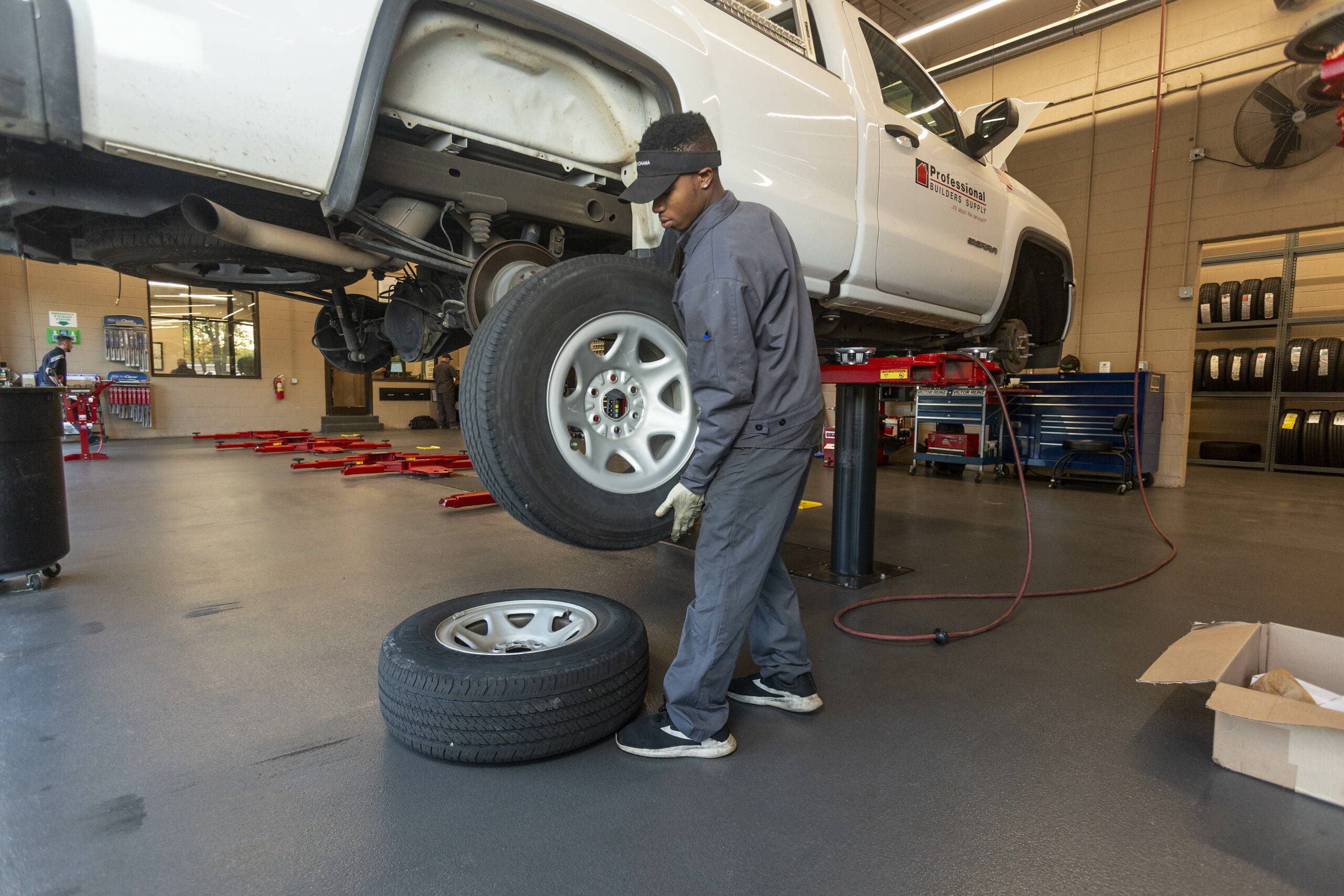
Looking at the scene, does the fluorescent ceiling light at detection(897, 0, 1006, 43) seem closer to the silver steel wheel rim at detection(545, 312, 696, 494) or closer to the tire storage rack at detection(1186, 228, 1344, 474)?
the tire storage rack at detection(1186, 228, 1344, 474)

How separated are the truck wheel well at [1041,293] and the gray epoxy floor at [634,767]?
1887mm

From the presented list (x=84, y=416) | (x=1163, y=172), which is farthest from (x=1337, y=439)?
(x=84, y=416)

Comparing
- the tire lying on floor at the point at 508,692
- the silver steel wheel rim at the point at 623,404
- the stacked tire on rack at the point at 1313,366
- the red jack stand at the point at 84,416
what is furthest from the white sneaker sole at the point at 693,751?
the stacked tire on rack at the point at 1313,366

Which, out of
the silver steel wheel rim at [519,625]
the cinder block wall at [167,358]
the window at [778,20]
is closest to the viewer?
the silver steel wheel rim at [519,625]

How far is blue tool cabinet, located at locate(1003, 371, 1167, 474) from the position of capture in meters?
6.00

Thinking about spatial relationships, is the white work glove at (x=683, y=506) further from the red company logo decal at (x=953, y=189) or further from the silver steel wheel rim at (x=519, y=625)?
the red company logo decal at (x=953, y=189)

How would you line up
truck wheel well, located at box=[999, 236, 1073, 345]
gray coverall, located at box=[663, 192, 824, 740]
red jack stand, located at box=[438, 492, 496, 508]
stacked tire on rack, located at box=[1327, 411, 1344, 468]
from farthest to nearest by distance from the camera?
stacked tire on rack, located at box=[1327, 411, 1344, 468]
red jack stand, located at box=[438, 492, 496, 508]
truck wheel well, located at box=[999, 236, 1073, 345]
gray coverall, located at box=[663, 192, 824, 740]

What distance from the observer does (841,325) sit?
331cm

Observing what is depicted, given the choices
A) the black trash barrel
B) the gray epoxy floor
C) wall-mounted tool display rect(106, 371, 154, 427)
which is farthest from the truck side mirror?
wall-mounted tool display rect(106, 371, 154, 427)

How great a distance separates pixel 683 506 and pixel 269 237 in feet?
4.04

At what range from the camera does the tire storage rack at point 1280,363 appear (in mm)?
7051

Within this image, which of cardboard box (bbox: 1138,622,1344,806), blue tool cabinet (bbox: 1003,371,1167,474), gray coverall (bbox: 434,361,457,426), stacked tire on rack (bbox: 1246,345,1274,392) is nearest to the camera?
cardboard box (bbox: 1138,622,1344,806)

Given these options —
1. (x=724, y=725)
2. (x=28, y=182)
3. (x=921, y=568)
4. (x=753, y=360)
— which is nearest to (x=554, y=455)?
(x=753, y=360)

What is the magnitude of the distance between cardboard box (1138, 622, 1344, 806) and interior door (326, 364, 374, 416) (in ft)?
44.5
